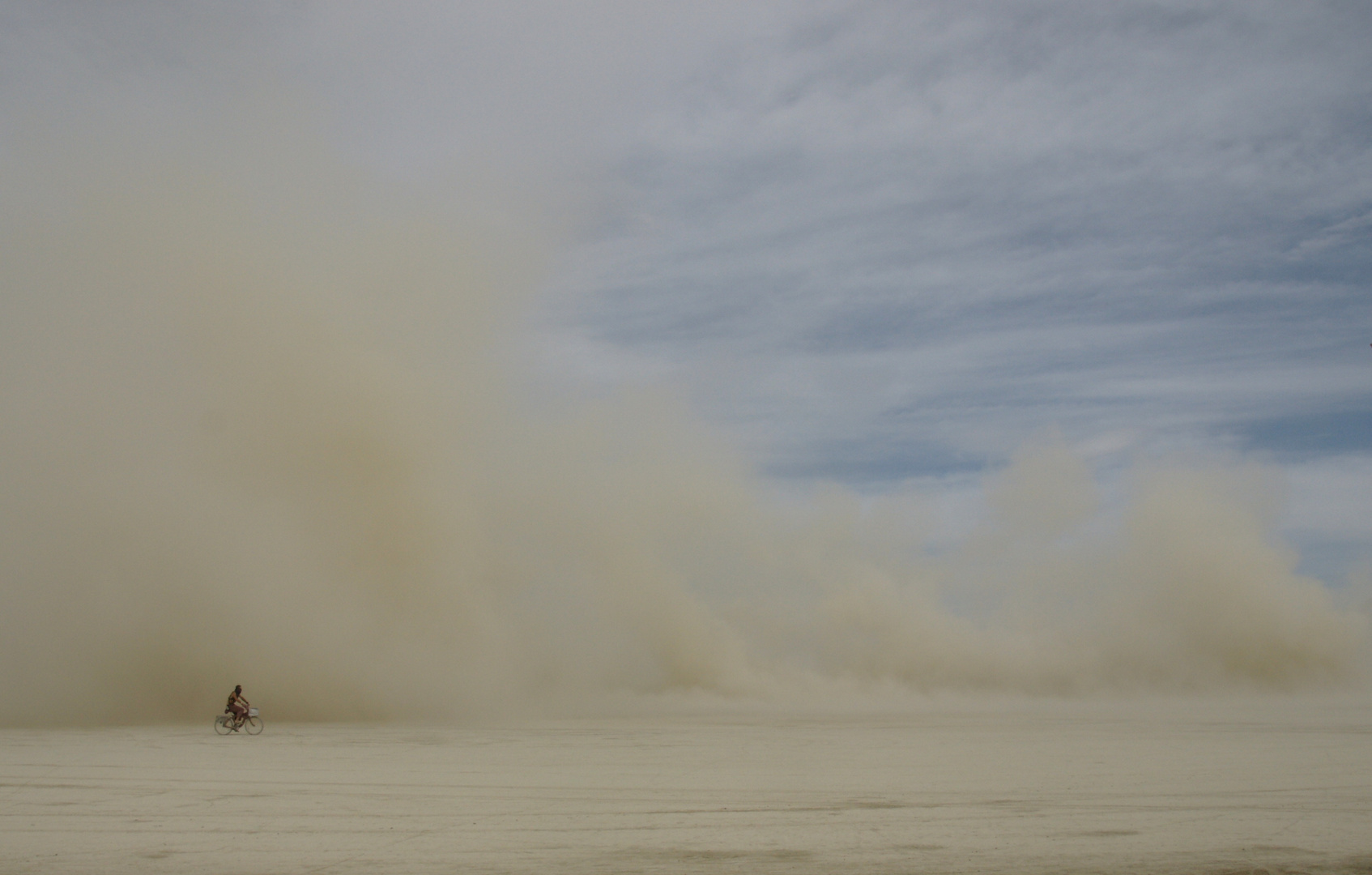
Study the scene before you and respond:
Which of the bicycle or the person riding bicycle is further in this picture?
the bicycle

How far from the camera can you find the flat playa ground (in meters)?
15.4

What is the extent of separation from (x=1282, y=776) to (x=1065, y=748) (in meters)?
7.88

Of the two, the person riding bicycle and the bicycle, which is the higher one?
the person riding bicycle

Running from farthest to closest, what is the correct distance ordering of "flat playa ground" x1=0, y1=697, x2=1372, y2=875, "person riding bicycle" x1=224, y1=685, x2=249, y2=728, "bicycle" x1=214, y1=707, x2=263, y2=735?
"bicycle" x1=214, y1=707, x2=263, y2=735 → "person riding bicycle" x1=224, y1=685, x2=249, y2=728 → "flat playa ground" x1=0, y1=697, x2=1372, y2=875

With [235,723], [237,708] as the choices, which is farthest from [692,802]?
[235,723]

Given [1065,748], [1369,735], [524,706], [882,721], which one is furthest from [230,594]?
[1369,735]

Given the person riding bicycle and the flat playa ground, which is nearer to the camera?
the flat playa ground

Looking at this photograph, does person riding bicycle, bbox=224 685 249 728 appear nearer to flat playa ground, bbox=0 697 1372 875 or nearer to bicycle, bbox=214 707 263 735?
bicycle, bbox=214 707 263 735

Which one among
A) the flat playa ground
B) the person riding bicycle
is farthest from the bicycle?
the flat playa ground

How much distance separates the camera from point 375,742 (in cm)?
3547

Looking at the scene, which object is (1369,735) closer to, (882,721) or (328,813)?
(882,721)

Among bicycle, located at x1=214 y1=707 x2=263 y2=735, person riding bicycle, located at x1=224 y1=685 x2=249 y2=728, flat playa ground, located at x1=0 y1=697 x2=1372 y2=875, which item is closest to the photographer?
flat playa ground, located at x1=0 y1=697 x2=1372 y2=875

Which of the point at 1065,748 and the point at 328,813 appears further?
the point at 1065,748

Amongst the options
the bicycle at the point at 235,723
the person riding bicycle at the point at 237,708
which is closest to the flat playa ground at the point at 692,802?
the bicycle at the point at 235,723
